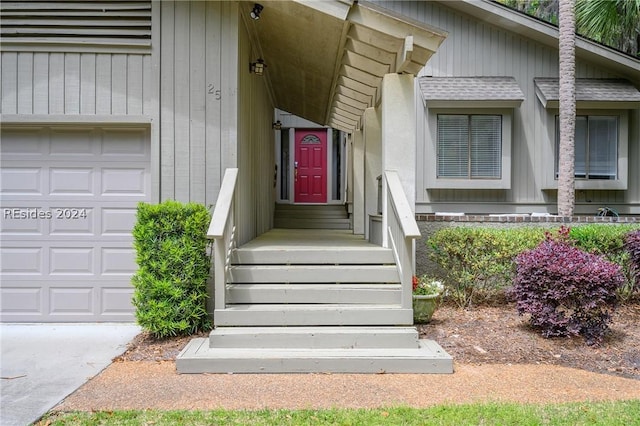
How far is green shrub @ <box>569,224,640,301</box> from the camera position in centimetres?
634

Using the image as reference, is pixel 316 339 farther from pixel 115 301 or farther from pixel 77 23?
pixel 77 23

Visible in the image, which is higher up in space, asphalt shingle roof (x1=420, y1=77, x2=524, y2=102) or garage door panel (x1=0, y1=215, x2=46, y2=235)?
asphalt shingle roof (x1=420, y1=77, x2=524, y2=102)

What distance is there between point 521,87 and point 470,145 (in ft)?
5.27

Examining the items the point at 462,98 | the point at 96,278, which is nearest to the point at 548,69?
the point at 462,98

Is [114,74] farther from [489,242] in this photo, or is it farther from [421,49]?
[489,242]

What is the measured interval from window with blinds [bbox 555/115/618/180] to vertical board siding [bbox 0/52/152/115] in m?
7.71

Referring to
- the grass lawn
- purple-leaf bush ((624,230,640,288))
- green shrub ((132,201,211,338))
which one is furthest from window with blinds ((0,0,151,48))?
purple-leaf bush ((624,230,640,288))

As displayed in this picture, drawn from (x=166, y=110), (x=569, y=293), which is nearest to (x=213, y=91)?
(x=166, y=110)

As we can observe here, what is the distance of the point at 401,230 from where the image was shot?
16.3ft

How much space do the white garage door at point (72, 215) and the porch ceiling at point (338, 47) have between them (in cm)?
224

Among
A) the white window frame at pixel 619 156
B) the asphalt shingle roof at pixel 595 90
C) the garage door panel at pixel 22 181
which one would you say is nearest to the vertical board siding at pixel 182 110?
the garage door panel at pixel 22 181

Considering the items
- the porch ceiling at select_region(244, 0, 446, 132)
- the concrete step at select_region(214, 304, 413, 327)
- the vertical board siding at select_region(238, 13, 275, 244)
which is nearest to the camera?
the concrete step at select_region(214, 304, 413, 327)

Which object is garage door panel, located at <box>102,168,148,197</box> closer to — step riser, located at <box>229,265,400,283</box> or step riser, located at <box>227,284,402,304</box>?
step riser, located at <box>229,265,400,283</box>

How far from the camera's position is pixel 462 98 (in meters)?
8.91
